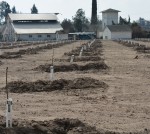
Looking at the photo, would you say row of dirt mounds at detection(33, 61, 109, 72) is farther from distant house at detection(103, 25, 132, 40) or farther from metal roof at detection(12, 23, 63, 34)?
distant house at detection(103, 25, 132, 40)

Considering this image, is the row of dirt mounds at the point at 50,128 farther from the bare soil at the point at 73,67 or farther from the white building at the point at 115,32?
the white building at the point at 115,32

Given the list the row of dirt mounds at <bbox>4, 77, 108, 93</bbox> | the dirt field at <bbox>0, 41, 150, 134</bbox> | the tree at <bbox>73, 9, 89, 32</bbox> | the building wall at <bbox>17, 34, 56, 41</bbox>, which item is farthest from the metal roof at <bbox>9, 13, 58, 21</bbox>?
the dirt field at <bbox>0, 41, 150, 134</bbox>

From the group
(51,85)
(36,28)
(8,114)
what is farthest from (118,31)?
(8,114)

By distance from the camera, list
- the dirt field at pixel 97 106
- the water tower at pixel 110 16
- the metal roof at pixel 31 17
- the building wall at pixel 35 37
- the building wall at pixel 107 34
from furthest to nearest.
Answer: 1. the water tower at pixel 110 16
2. the building wall at pixel 107 34
3. the metal roof at pixel 31 17
4. the building wall at pixel 35 37
5. the dirt field at pixel 97 106

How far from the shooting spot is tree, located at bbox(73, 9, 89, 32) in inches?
6708

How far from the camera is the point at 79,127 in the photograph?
933 cm

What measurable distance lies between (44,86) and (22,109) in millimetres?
4453

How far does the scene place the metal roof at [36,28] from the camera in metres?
132

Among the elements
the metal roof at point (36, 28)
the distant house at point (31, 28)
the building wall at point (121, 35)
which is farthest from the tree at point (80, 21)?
the metal roof at point (36, 28)

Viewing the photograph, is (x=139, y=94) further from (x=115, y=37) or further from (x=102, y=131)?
(x=115, y=37)

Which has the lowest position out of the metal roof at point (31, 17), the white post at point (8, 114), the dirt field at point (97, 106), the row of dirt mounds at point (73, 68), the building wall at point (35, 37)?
the building wall at point (35, 37)

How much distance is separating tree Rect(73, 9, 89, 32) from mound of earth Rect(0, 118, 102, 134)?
159 metres

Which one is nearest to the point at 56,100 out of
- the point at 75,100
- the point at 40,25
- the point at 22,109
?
the point at 75,100

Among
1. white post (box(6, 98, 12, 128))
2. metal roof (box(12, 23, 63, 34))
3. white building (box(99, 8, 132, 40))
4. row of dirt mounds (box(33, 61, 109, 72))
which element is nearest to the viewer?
white post (box(6, 98, 12, 128))
